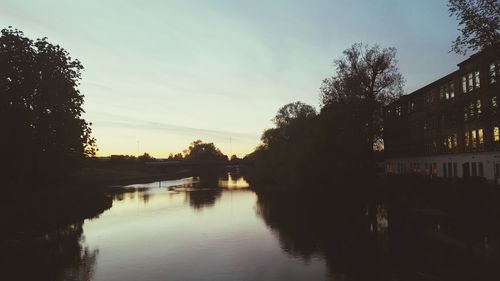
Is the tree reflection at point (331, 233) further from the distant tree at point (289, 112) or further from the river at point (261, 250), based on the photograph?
the distant tree at point (289, 112)

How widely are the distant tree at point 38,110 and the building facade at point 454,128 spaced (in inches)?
1361

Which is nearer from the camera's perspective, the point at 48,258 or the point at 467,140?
the point at 48,258

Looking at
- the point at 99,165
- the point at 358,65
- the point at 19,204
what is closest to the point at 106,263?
the point at 19,204

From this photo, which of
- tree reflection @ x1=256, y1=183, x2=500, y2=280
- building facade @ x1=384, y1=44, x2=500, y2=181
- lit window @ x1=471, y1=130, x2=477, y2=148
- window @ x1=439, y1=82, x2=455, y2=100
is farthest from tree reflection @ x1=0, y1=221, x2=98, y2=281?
window @ x1=439, y1=82, x2=455, y2=100

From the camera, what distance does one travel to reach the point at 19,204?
4209 cm

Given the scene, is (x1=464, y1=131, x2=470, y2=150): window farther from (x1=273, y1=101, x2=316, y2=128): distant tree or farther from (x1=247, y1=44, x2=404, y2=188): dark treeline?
(x1=273, y1=101, x2=316, y2=128): distant tree

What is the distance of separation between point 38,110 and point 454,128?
38.0 m

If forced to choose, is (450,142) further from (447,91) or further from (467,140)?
(447,91)

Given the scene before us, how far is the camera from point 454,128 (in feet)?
111

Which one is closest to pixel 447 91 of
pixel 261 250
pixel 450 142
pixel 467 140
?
pixel 450 142

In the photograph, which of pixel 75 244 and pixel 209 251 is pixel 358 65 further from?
pixel 75 244

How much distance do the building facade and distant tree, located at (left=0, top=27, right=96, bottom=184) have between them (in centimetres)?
3457

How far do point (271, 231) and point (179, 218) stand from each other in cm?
1661

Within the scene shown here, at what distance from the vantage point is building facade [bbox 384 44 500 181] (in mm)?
31797
